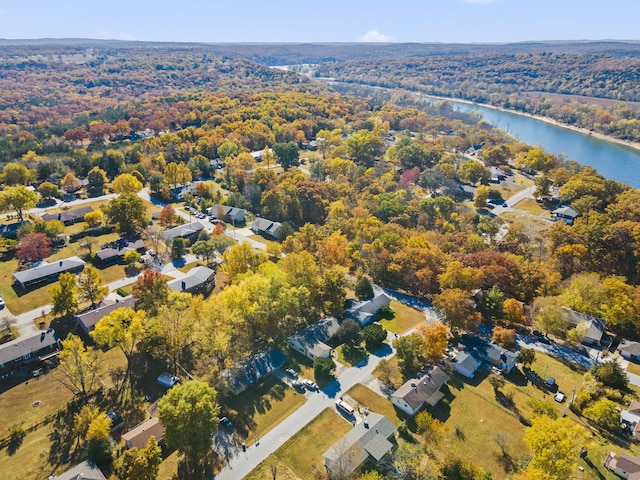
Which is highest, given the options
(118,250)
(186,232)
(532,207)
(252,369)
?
(252,369)

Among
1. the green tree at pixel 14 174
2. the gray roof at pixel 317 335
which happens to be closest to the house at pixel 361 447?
the gray roof at pixel 317 335

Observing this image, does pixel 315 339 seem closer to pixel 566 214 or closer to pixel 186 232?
pixel 186 232

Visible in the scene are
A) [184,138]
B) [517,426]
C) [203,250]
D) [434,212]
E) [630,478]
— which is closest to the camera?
[630,478]

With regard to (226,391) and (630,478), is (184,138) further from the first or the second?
(630,478)

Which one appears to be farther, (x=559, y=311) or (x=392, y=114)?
(x=392, y=114)

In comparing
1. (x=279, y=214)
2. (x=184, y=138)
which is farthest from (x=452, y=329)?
(x=184, y=138)

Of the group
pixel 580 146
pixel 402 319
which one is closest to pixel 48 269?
pixel 402 319
